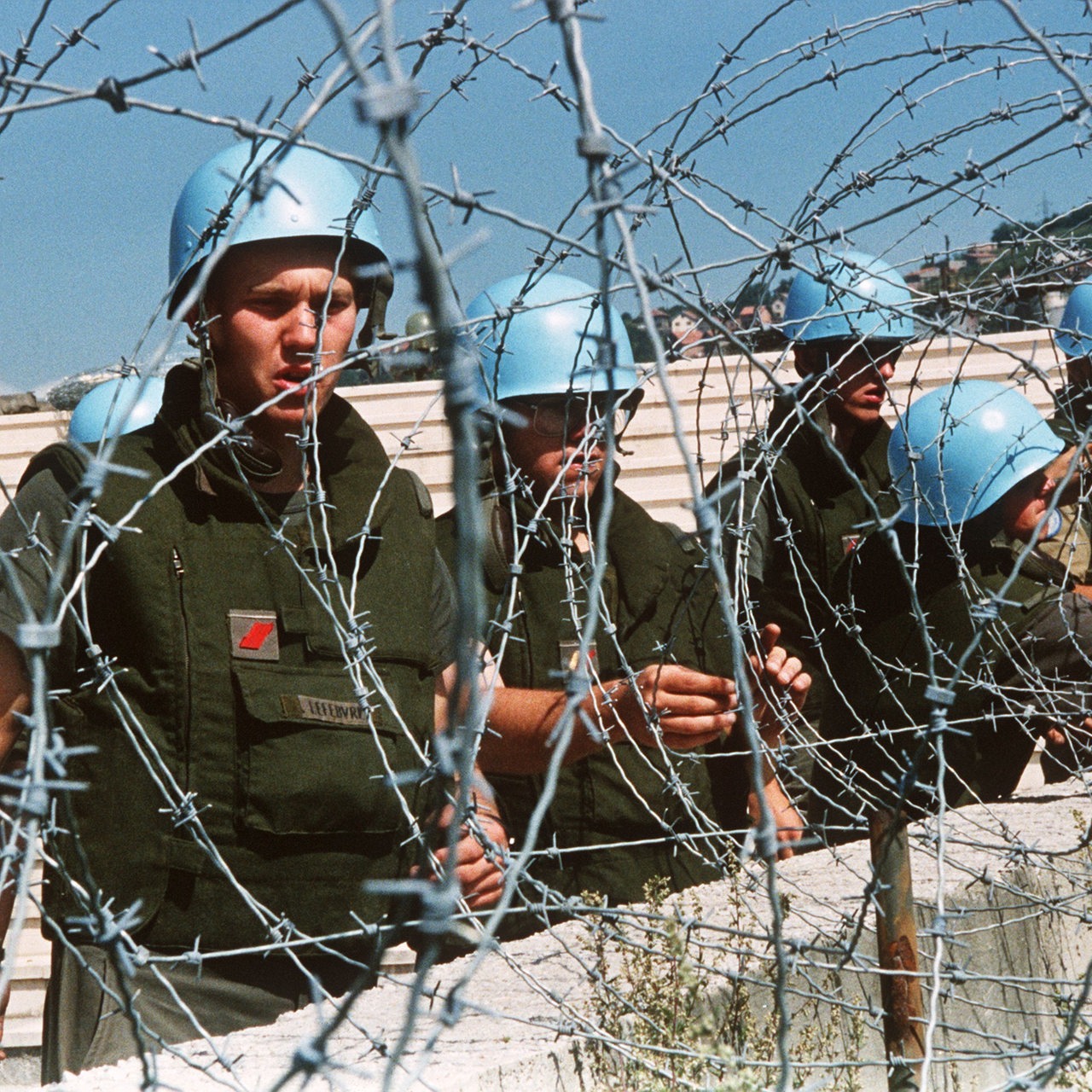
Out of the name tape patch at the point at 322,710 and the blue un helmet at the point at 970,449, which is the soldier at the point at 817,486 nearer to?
the blue un helmet at the point at 970,449

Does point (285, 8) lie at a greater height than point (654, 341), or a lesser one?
greater

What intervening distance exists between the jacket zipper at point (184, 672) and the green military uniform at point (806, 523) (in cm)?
161

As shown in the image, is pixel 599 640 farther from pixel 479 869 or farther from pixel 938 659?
pixel 938 659

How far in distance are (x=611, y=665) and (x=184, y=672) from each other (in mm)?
1201

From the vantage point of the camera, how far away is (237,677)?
8.13 ft

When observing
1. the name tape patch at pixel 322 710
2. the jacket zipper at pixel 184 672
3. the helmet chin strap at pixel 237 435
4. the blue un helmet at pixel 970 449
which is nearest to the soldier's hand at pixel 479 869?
the name tape patch at pixel 322 710

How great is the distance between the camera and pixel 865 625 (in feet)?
13.2

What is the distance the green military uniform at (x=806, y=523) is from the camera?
153 inches

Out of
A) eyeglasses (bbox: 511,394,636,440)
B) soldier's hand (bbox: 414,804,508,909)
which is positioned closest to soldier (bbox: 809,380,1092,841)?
eyeglasses (bbox: 511,394,636,440)

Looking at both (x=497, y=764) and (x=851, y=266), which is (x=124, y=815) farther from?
(x=851, y=266)

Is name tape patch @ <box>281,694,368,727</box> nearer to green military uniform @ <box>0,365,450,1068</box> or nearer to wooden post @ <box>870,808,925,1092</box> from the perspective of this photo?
green military uniform @ <box>0,365,450,1068</box>

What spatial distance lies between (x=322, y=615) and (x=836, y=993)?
3.75ft

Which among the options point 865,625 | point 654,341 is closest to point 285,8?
point 654,341

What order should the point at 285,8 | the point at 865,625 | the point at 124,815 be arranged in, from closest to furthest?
1. the point at 285,8
2. the point at 124,815
3. the point at 865,625
